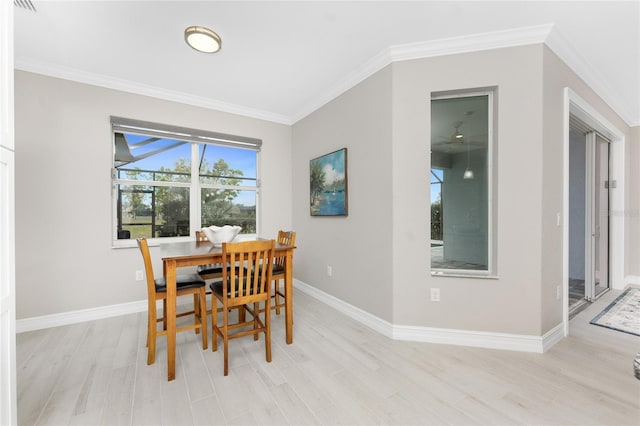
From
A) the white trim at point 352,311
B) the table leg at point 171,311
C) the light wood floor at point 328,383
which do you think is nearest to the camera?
the light wood floor at point 328,383

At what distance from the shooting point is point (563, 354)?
2.15 m

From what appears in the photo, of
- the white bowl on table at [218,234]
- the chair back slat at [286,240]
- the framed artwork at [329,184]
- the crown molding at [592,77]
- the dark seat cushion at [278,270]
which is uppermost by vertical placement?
the crown molding at [592,77]

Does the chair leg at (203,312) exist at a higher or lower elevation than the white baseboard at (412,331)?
higher

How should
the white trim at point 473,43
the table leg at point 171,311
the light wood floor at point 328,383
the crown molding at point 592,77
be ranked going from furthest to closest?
1. the crown molding at point 592,77
2. the white trim at point 473,43
3. the table leg at point 171,311
4. the light wood floor at point 328,383

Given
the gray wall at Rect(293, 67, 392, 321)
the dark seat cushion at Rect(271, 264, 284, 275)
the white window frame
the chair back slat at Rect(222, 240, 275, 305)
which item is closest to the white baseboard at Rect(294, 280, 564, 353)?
the gray wall at Rect(293, 67, 392, 321)

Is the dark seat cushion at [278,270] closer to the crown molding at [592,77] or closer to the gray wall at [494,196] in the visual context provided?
the gray wall at [494,196]

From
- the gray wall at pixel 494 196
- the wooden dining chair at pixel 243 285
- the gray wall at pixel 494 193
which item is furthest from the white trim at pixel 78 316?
the gray wall at pixel 494 196

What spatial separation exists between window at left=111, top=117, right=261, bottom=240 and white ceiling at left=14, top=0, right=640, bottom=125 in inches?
23.5

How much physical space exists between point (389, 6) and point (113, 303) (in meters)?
3.95

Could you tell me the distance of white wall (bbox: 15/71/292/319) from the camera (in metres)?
2.62

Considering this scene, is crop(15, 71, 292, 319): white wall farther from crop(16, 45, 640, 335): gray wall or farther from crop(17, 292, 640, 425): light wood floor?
crop(17, 292, 640, 425): light wood floor

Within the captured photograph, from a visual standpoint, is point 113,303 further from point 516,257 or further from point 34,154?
point 516,257

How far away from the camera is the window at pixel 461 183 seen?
2.40 meters

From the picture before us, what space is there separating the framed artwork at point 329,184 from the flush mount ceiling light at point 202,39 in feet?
5.28
